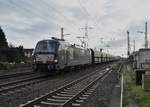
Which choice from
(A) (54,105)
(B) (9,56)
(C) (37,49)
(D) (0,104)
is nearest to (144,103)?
(A) (54,105)

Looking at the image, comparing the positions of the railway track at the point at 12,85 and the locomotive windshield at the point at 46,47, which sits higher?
the locomotive windshield at the point at 46,47

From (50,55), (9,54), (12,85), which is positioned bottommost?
(12,85)

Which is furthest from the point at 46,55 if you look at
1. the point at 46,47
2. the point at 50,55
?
the point at 46,47

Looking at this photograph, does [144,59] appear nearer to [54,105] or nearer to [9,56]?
[54,105]

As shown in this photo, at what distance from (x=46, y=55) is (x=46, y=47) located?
0.71 meters

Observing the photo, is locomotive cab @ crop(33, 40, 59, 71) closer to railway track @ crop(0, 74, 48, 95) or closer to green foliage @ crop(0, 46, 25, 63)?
railway track @ crop(0, 74, 48, 95)

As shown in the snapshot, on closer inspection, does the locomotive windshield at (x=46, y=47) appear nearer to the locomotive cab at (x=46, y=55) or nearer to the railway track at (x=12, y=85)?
the locomotive cab at (x=46, y=55)

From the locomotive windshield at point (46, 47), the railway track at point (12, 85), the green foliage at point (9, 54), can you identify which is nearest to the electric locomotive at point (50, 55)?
the locomotive windshield at point (46, 47)

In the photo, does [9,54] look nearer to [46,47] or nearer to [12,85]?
[46,47]

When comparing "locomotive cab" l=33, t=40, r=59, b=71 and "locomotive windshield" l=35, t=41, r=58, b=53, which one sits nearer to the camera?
"locomotive cab" l=33, t=40, r=59, b=71

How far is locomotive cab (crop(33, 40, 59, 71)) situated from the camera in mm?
23875

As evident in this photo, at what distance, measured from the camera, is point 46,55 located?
24250 mm

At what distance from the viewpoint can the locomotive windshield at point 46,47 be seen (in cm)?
2444

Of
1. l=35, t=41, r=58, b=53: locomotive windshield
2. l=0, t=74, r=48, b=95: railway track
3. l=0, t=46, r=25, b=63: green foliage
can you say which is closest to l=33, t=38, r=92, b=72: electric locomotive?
l=35, t=41, r=58, b=53: locomotive windshield
